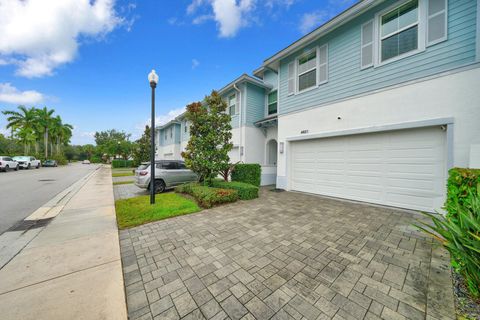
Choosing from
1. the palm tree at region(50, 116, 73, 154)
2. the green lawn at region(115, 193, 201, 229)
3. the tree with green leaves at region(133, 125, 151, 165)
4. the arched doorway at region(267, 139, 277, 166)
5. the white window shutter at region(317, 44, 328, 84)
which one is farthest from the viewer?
the palm tree at region(50, 116, 73, 154)

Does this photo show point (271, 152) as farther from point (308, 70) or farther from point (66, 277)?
point (66, 277)

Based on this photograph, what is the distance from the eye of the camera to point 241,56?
13156 mm

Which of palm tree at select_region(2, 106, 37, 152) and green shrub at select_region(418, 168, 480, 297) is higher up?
palm tree at select_region(2, 106, 37, 152)

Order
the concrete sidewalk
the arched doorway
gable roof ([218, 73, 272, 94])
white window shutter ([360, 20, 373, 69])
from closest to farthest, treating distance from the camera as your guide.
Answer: the concrete sidewalk
white window shutter ([360, 20, 373, 69])
gable roof ([218, 73, 272, 94])
the arched doorway

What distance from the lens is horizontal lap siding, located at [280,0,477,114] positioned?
14.0 feet

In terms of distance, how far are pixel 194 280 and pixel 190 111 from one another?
626 centimetres

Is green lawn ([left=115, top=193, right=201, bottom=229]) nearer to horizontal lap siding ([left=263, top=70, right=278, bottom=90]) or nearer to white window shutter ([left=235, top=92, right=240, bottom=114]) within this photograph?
white window shutter ([left=235, top=92, right=240, bottom=114])

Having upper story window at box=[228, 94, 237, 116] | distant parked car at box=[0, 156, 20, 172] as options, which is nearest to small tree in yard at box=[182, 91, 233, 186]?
upper story window at box=[228, 94, 237, 116]

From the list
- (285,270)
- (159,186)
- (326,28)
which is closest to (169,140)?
(159,186)

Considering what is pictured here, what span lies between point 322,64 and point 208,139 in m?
5.56

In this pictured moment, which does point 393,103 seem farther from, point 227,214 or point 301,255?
point 227,214

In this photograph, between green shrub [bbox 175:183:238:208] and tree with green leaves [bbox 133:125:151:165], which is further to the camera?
tree with green leaves [bbox 133:125:151:165]

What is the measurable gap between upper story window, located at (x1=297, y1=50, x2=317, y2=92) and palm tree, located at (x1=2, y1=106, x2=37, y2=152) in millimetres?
44643

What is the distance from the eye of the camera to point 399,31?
5.19 meters
